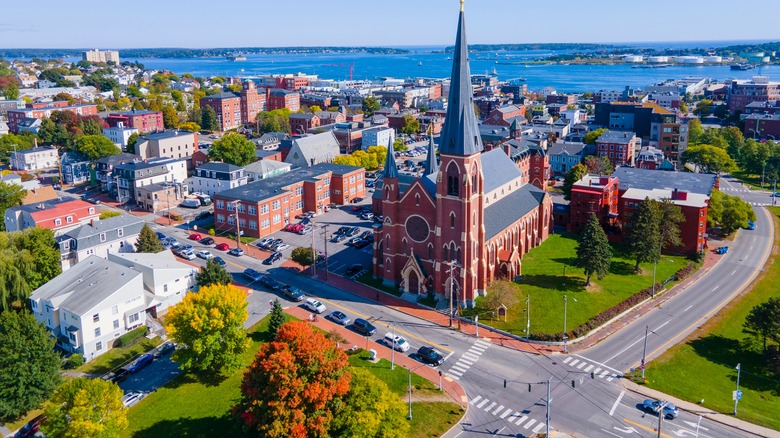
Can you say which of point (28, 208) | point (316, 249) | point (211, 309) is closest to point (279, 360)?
point (211, 309)

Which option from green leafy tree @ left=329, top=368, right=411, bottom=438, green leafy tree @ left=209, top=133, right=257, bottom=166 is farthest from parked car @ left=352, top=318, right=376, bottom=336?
green leafy tree @ left=209, top=133, right=257, bottom=166

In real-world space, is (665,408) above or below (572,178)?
below

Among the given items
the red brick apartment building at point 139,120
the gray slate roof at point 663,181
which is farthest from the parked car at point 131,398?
the red brick apartment building at point 139,120

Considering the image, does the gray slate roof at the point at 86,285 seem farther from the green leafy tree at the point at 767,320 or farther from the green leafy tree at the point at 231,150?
the green leafy tree at the point at 767,320

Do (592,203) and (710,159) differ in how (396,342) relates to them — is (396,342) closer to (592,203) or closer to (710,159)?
(592,203)

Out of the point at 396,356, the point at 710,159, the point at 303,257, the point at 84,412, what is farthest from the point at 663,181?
the point at 84,412

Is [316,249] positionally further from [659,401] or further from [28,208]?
[659,401]
